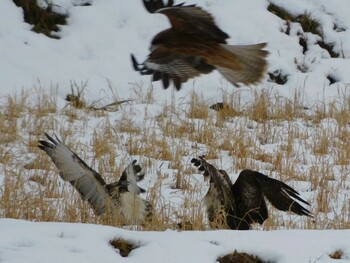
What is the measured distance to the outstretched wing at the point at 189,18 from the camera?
4.36 meters

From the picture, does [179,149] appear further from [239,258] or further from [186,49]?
[239,258]

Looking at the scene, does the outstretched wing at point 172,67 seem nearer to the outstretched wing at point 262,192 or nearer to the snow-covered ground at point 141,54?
the outstretched wing at point 262,192

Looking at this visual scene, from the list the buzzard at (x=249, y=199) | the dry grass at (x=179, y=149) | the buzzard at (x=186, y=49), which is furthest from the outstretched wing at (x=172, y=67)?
the dry grass at (x=179, y=149)

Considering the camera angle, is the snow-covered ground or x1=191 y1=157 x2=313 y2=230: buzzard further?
the snow-covered ground

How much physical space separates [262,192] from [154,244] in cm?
130

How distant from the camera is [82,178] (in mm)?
4406

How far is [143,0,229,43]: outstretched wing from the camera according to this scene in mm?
4355

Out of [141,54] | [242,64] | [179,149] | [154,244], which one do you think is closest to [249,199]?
[242,64]

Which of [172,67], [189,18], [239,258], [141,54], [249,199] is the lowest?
[239,258]

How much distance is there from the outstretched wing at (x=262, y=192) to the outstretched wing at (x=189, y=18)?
2.47 ft

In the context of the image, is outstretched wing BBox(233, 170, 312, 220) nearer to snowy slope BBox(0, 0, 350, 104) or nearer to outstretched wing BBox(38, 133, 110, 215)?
outstretched wing BBox(38, 133, 110, 215)

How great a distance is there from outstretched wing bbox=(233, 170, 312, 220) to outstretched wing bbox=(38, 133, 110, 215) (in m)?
0.71

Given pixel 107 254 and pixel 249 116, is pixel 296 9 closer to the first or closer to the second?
pixel 249 116

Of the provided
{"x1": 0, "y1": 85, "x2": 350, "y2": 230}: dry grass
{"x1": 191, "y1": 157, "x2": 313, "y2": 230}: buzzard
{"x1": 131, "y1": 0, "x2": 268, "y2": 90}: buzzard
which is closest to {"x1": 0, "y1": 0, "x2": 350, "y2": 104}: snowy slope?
{"x1": 0, "y1": 85, "x2": 350, "y2": 230}: dry grass
